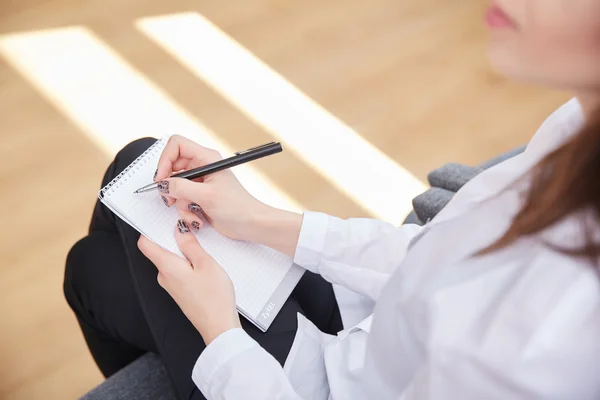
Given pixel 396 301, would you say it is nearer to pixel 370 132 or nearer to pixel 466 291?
pixel 466 291

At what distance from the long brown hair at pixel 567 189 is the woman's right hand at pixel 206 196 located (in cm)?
37

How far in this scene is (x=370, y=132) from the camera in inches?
59.2

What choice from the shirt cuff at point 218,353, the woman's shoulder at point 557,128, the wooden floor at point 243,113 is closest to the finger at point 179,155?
the shirt cuff at point 218,353

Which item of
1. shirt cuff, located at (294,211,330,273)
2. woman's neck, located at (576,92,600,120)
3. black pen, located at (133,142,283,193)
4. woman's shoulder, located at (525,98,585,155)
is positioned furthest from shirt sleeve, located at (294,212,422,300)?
woman's neck, located at (576,92,600,120)

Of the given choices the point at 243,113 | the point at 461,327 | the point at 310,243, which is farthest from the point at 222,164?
the point at 243,113

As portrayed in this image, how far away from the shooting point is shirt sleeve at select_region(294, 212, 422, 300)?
766mm

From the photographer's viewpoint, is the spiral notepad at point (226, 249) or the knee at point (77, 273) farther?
the knee at point (77, 273)

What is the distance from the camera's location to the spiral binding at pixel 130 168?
0.75 metres

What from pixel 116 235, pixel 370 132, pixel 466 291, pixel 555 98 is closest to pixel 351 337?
pixel 466 291

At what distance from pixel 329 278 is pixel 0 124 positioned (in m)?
1.00

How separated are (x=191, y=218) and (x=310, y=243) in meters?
0.16

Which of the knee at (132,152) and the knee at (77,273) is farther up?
the knee at (132,152)

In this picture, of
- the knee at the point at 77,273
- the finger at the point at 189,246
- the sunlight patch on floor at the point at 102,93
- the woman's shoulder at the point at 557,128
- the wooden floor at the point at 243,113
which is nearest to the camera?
the woman's shoulder at the point at 557,128

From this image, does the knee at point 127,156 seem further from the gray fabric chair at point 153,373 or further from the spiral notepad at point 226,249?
the gray fabric chair at point 153,373
